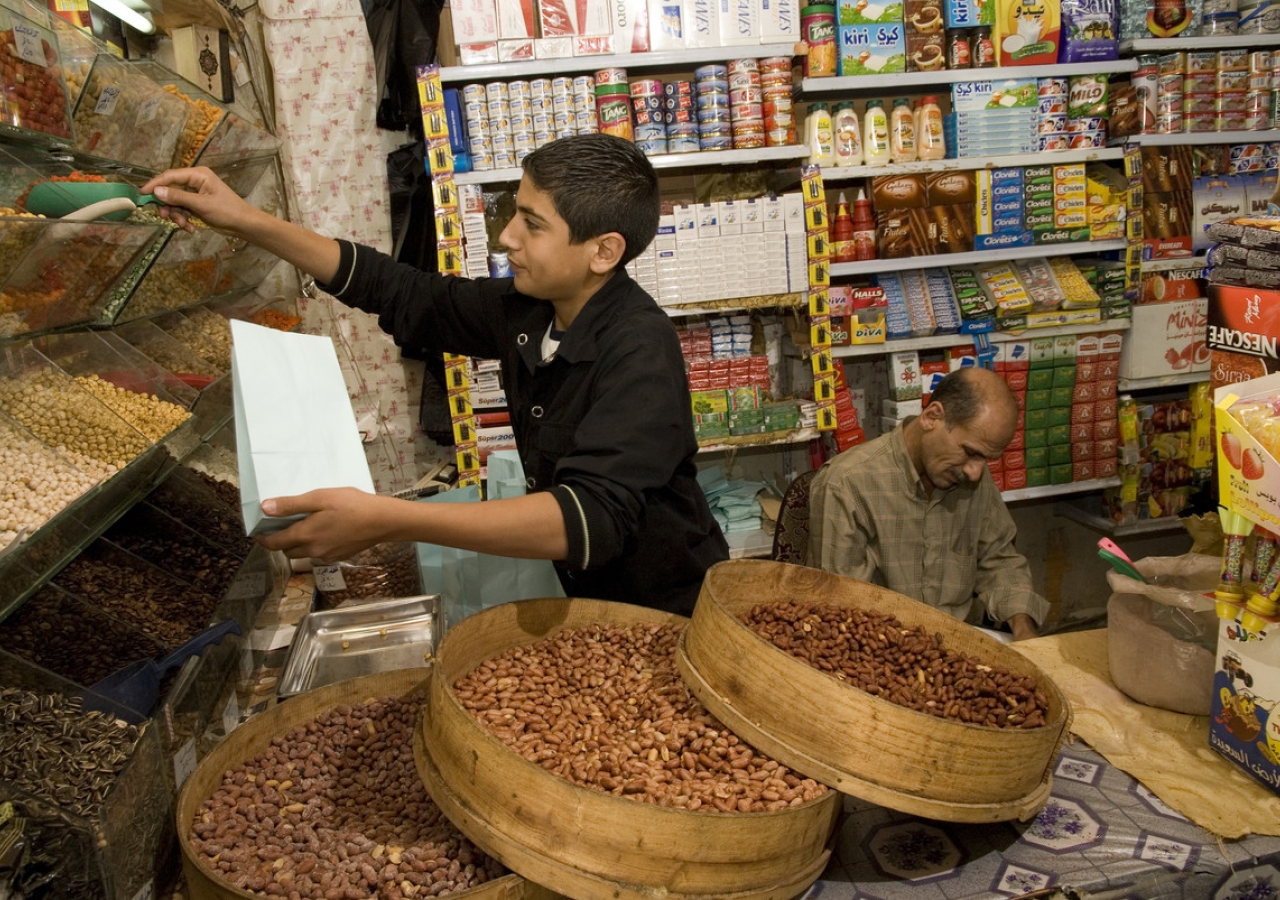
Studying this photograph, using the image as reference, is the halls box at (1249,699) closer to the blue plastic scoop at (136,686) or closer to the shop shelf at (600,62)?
the blue plastic scoop at (136,686)

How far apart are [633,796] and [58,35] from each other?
198cm

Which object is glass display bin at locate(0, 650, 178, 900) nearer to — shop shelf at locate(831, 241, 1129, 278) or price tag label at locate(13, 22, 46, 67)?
price tag label at locate(13, 22, 46, 67)

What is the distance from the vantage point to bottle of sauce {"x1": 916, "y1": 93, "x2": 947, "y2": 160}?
371 centimetres

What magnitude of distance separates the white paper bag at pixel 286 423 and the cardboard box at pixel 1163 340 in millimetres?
3826

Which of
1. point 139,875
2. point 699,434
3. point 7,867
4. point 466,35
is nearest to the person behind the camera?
point 7,867

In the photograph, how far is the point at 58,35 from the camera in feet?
6.28

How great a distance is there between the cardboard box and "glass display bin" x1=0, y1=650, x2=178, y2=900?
4143mm

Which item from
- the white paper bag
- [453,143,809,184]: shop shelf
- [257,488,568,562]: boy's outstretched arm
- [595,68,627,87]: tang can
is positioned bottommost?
[257,488,568,562]: boy's outstretched arm

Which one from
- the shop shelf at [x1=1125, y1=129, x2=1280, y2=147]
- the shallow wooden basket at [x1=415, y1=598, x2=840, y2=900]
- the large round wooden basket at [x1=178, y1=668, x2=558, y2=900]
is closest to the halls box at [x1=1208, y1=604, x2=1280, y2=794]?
the shallow wooden basket at [x1=415, y1=598, x2=840, y2=900]

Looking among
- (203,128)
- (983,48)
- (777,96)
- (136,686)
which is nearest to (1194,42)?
(983,48)

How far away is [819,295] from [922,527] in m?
1.19

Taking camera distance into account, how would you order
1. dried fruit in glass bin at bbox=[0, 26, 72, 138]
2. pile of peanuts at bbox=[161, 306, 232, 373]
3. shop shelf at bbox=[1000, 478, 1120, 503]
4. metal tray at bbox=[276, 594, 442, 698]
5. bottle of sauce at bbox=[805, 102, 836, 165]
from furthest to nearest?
shop shelf at bbox=[1000, 478, 1120, 503] → bottle of sauce at bbox=[805, 102, 836, 165] → pile of peanuts at bbox=[161, 306, 232, 373] → metal tray at bbox=[276, 594, 442, 698] → dried fruit in glass bin at bbox=[0, 26, 72, 138]

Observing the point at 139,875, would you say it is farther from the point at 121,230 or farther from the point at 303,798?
the point at 121,230

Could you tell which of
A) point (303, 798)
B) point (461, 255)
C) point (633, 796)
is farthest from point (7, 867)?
point (461, 255)
